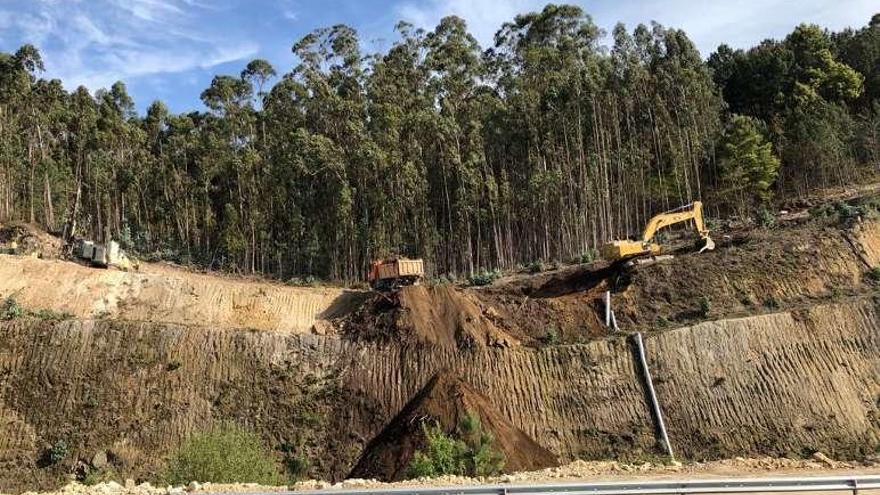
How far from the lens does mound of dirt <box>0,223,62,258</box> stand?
140ft

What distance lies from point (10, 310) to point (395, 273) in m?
15.7

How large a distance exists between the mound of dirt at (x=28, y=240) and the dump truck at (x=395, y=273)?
19801 millimetres

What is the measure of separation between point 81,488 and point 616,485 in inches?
398

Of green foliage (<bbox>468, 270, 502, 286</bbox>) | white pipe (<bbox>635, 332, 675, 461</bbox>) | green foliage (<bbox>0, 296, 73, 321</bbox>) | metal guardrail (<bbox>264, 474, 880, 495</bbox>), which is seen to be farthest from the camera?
green foliage (<bbox>468, 270, 502, 286</bbox>)

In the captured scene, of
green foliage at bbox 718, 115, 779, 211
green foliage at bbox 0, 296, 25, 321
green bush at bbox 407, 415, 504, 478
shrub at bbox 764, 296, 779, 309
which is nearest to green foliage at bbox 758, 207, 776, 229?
shrub at bbox 764, 296, 779, 309

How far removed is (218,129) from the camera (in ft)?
180

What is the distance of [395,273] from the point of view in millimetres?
33125

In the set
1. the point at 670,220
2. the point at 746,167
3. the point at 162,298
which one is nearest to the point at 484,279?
the point at 670,220

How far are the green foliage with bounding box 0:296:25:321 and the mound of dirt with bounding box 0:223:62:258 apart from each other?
1038 centimetres

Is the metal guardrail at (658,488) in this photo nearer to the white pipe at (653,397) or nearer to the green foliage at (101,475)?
the white pipe at (653,397)

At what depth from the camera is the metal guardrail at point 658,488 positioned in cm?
1177

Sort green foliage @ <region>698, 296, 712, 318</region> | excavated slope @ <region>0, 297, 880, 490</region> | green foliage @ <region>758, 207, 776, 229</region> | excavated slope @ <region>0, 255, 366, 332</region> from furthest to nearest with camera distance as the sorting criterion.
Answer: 1. green foliage @ <region>758, 207, 776, 229</region>
2. excavated slope @ <region>0, 255, 366, 332</region>
3. green foliage @ <region>698, 296, 712, 318</region>
4. excavated slope @ <region>0, 297, 880, 490</region>

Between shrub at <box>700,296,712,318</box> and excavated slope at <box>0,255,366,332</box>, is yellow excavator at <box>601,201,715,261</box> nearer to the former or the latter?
shrub at <box>700,296,712,318</box>

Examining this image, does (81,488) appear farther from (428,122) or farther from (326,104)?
(326,104)
